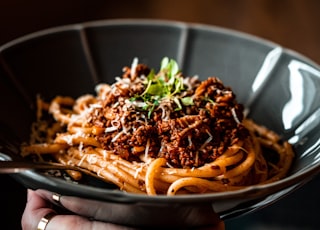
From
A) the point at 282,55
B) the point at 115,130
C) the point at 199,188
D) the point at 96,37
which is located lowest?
the point at 199,188

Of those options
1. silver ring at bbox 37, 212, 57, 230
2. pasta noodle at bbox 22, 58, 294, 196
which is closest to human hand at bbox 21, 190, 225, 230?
silver ring at bbox 37, 212, 57, 230

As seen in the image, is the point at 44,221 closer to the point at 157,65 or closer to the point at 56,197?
the point at 56,197

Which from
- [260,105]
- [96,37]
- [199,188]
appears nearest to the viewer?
[199,188]

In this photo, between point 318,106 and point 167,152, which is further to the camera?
point 318,106

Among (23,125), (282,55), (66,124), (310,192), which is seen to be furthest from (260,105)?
(23,125)

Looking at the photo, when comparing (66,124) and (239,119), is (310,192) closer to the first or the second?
(239,119)

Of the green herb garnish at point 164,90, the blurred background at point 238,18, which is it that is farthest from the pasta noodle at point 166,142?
the blurred background at point 238,18

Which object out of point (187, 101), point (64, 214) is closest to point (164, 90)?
point (187, 101)

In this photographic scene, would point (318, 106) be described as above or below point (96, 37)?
below
